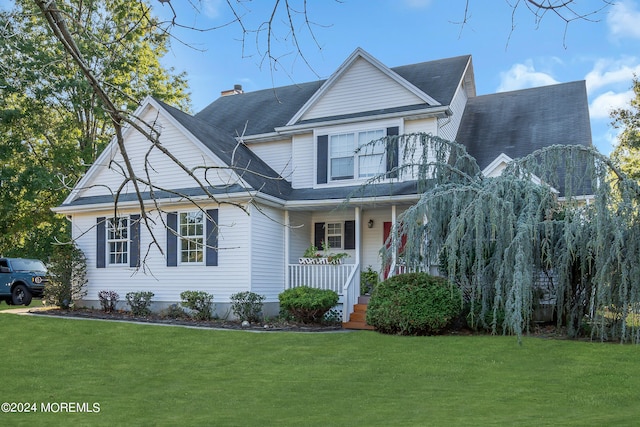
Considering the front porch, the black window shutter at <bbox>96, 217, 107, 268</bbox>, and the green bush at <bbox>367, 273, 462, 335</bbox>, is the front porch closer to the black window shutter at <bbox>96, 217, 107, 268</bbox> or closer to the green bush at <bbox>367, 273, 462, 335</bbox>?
the green bush at <bbox>367, 273, 462, 335</bbox>

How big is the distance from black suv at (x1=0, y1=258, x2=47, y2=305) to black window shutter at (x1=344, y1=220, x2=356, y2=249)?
10.8 meters

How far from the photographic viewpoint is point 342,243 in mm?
17000

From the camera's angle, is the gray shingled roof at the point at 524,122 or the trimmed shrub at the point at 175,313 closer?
the trimmed shrub at the point at 175,313

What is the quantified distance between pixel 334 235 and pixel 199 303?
4568 millimetres

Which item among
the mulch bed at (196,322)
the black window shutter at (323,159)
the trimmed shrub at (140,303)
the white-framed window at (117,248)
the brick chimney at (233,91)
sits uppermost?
the brick chimney at (233,91)

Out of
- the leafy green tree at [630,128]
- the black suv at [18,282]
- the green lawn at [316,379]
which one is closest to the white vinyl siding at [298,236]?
the green lawn at [316,379]

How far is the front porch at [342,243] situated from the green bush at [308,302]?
553 millimetres

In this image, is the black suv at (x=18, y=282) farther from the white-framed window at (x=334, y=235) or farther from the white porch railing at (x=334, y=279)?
the white-framed window at (x=334, y=235)

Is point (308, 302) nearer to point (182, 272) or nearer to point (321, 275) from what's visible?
point (321, 275)

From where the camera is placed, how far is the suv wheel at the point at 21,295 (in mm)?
19938

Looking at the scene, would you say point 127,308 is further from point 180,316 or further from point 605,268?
point 605,268

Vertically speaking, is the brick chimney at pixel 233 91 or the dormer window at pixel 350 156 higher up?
the brick chimney at pixel 233 91

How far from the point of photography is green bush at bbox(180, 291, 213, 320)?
14.8 meters

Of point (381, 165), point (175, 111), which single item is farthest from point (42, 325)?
point (381, 165)
